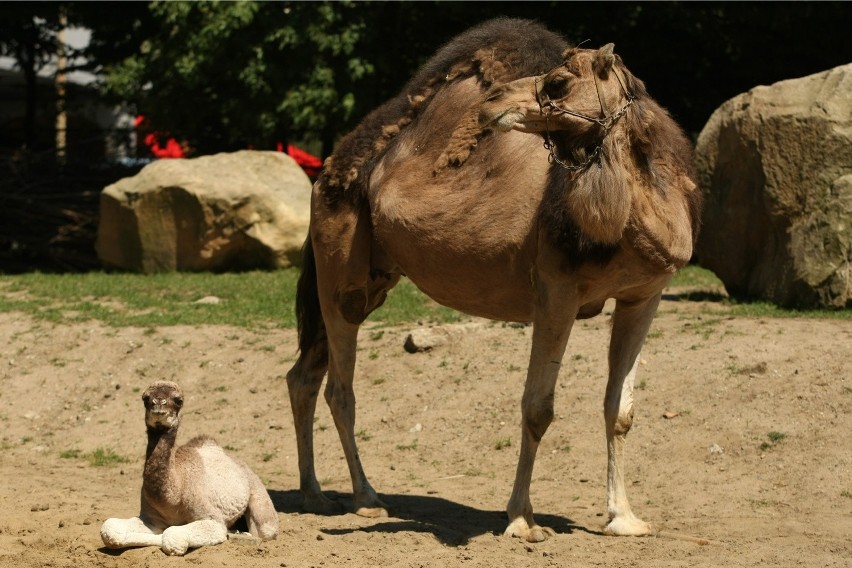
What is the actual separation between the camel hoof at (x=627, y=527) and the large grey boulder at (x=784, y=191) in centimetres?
521

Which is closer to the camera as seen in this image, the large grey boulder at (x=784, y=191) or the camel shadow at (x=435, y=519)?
the camel shadow at (x=435, y=519)

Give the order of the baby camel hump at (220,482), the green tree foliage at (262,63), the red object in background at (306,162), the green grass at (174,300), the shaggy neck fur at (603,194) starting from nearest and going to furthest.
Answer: the shaggy neck fur at (603,194)
the baby camel hump at (220,482)
the green grass at (174,300)
the green tree foliage at (262,63)
the red object in background at (306,162)

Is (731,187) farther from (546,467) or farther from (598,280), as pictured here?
(598,280)

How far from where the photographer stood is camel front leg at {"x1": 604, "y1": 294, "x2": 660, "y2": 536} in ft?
22.2

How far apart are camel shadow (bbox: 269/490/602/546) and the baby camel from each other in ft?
2.75

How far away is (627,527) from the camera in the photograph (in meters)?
6.68

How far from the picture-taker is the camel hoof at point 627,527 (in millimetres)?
6656

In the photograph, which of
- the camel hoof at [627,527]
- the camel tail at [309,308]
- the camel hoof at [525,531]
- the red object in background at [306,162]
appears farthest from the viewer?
the red object in background at [306,162]

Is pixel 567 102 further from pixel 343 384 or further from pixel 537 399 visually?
pixel 343 384

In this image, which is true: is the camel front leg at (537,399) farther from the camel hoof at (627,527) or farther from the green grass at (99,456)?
the green grass at (99,456)

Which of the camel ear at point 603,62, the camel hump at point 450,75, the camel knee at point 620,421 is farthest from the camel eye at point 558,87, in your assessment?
the camel knee at point 620,421

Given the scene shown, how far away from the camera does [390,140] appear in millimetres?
7629

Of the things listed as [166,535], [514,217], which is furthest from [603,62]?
[166,535]

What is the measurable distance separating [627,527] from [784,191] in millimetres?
5889
